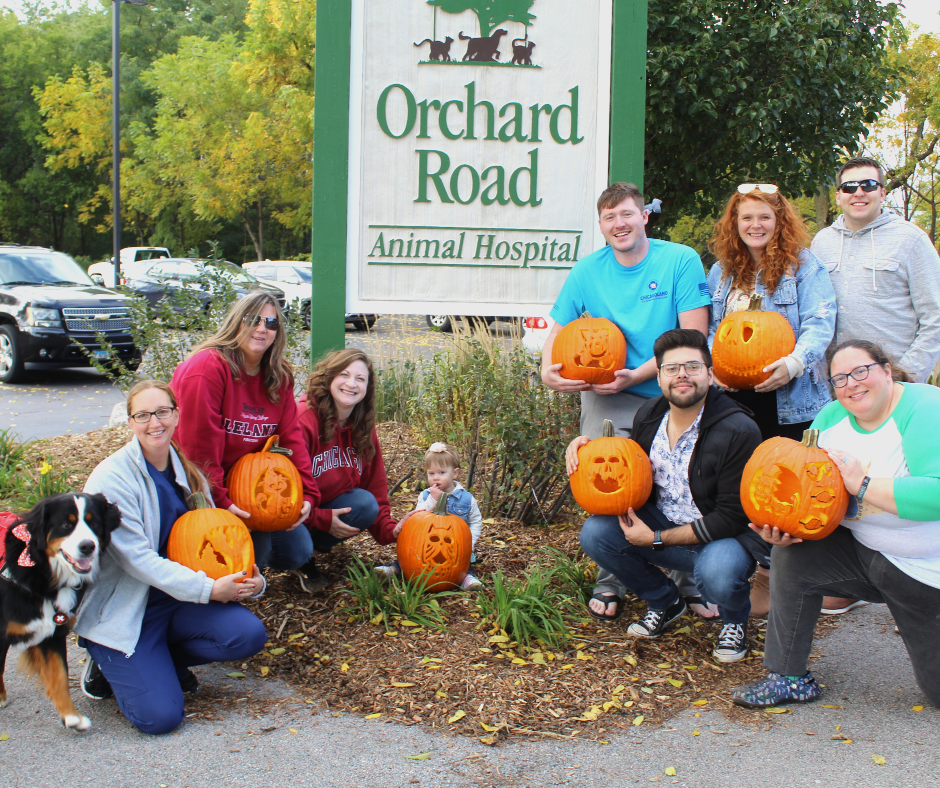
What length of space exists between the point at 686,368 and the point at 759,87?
727 centimetres

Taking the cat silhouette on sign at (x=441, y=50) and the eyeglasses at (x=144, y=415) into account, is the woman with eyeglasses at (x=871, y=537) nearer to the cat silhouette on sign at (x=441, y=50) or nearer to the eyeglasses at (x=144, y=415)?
the eyeglasses at (x=144, y=415)

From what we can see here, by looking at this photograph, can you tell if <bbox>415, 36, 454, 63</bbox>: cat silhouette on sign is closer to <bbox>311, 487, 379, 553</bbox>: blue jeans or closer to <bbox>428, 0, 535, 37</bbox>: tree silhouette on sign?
<bbox>428, 0, 535, 37</bbox>: tree silhouette on sign

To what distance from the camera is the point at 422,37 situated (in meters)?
4.86

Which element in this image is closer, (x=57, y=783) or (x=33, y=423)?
(x=57, y=783)

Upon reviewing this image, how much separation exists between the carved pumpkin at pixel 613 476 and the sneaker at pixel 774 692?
91 cm

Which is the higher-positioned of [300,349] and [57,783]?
[300,349]

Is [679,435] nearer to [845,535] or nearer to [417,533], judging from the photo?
[845,535]

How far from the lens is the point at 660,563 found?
12.9ft

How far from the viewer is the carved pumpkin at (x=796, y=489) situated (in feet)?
10.3

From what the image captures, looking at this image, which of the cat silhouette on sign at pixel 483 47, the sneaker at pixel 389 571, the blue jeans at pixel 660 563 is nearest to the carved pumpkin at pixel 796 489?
the blue jeans at pixel 660 563

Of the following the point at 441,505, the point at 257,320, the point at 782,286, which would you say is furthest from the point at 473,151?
the point at 441,505

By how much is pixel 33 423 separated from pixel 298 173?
55.9 ft

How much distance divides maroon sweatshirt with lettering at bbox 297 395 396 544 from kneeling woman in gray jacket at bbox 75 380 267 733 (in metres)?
0.93

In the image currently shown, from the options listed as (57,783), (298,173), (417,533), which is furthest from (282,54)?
(57,783)
